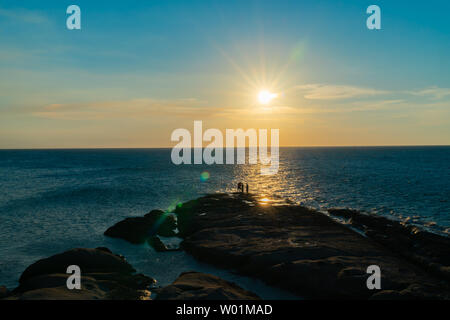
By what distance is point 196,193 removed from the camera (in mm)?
56188

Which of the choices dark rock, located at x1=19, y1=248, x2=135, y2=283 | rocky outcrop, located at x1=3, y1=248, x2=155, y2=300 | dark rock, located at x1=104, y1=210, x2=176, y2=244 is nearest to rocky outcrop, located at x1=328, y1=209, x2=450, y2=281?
rocky outcrop, located at x1=3, y1=248, x2=155, y2=300

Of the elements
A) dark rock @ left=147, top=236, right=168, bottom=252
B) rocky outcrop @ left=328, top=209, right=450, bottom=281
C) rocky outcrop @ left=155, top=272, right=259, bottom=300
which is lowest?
dark rock @ left=147, top=236, right=168, bottom=252

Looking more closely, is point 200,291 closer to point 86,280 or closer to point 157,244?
point 86,280

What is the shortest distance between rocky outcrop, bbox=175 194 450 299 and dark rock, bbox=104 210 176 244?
1.84 metres

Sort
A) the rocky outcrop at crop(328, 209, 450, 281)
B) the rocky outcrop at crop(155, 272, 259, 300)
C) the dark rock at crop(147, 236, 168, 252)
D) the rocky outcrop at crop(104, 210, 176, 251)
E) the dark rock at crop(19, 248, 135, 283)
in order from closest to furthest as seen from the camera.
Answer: the rocky outcrop at crop(155, 272, 259, 300)
the dark rock at crop(19, 248, 135, 283)
the rocky outcrop at crop(328, 209, 450, 281)
the dark rock at crop(147, 236, 168, 252)
the rocky outcrop at crop(104, 210, 176, 251)

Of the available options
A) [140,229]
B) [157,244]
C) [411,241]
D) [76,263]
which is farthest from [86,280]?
[411,241]

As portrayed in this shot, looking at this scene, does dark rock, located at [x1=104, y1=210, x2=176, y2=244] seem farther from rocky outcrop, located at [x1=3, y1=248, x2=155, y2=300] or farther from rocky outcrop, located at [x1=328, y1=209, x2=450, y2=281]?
rocky outcrop, located at [x1=328, y1=209, x2=450, y2=281]

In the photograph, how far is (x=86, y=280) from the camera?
14.6 meters

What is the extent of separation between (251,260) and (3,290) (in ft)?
44.0

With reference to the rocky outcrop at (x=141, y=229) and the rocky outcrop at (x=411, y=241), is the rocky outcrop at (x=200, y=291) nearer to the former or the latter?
the rocky outcrop at (x=141, y=229)

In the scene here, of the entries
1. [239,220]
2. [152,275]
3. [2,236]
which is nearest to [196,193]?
[239,220]

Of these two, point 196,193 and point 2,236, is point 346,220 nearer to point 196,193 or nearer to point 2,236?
point 196,193

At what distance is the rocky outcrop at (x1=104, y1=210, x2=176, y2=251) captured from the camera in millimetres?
27045

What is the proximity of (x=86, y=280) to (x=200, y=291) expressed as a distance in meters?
6.07
